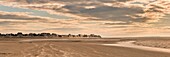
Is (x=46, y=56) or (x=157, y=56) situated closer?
(x=46, y=56)

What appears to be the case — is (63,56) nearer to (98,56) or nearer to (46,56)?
(46,56)

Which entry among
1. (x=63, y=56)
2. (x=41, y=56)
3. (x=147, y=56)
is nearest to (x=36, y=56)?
(x=41, y=56)

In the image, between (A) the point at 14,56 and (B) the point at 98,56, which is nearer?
(A) the point at 14,56

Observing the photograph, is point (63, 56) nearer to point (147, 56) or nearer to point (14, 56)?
point (14, 56)

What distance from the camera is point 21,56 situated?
85.6ft

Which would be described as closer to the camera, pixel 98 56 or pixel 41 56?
pixel 41 56

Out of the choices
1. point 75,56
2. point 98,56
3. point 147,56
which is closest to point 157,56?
point 147,56

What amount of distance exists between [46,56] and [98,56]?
15.7ft

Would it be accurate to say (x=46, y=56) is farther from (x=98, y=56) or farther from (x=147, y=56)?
(x=147, y=56)

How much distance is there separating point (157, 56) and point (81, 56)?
751 centimetres

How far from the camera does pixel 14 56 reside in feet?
85.7

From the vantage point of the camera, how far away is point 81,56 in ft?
89.1

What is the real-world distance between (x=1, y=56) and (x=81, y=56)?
6.88 meters

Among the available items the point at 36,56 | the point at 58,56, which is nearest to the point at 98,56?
the point at 58,56
